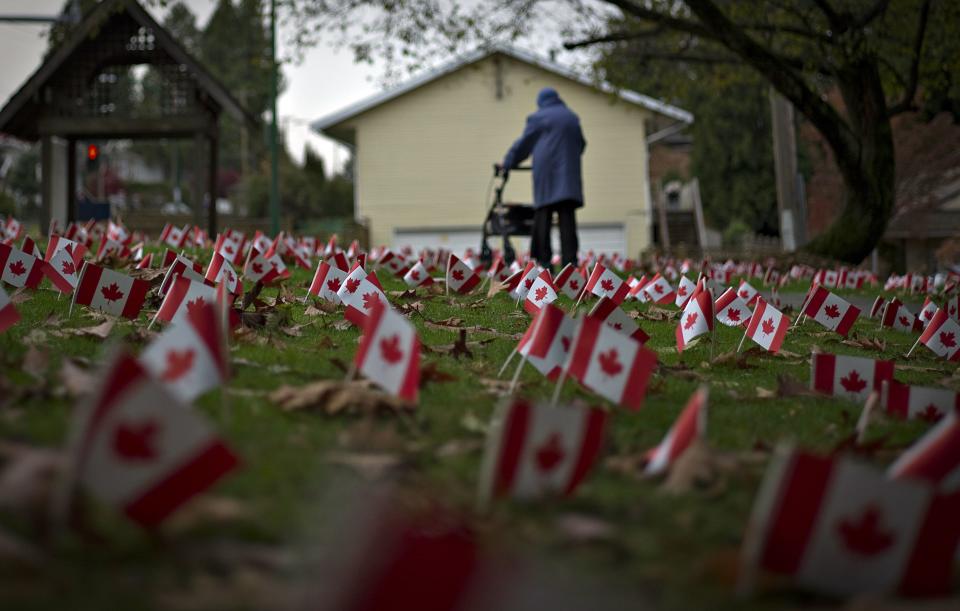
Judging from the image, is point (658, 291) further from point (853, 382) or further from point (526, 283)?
point (853, 382)

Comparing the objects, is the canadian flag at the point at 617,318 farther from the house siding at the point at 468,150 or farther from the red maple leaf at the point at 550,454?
the house siding at the point at 468,150

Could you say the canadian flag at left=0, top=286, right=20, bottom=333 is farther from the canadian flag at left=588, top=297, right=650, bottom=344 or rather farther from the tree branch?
the tree branch

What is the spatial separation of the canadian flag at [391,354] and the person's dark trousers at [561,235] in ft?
28.1

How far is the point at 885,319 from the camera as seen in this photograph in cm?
815

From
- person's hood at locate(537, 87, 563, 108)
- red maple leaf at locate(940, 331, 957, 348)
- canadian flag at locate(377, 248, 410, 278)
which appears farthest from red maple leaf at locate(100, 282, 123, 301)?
person's hood at locate(537, 87, 563, 108)

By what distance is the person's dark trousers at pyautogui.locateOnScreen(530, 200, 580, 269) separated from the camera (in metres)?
12.4

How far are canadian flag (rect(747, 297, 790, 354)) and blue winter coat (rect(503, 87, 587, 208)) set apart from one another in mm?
6757

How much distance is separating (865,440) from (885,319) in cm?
473

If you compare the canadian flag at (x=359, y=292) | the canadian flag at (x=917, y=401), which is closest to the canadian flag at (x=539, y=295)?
the canadian flag at (x=359, y=292)

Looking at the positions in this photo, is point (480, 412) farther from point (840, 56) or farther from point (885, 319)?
point (840, 56)

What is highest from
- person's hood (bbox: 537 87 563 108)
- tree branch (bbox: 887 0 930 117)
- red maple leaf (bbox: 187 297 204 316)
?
tree branch (bbox: 887 0 930 117)

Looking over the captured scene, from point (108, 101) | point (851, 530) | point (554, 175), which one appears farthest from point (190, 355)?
point (108, 101)

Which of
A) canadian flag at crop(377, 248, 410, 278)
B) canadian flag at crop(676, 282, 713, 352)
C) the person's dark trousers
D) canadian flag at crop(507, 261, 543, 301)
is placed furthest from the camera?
the person's dark trousers

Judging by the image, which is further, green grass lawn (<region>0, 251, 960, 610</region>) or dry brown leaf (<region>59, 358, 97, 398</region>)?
dry brown leaf (<region>59, 358, 97, 398</region>)
